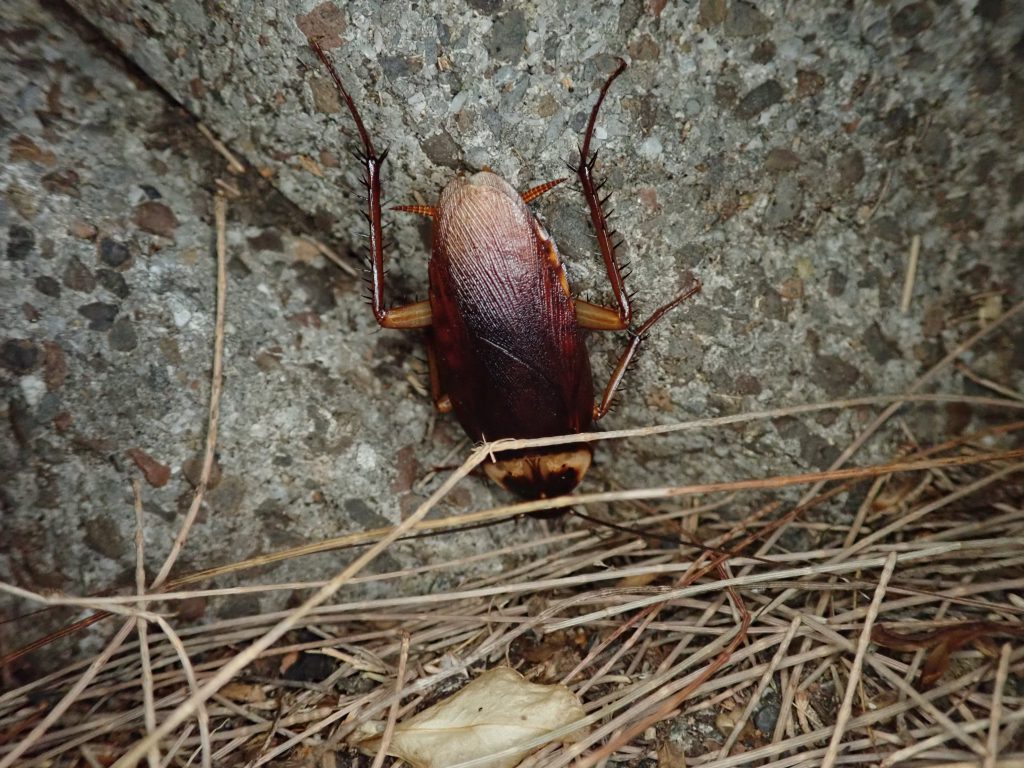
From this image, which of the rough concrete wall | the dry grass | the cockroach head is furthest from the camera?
the cockroach head

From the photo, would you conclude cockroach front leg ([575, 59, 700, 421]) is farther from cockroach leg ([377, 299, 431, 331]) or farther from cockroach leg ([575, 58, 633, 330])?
cockroach leg ([377, 299, 431, 331])

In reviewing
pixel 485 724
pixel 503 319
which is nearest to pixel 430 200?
pixel 503 319

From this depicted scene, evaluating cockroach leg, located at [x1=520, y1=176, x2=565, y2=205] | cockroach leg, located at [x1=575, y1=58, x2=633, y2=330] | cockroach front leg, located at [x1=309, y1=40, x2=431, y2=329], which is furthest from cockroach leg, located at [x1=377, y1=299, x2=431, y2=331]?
cockroach leg, located at [x1=575, y1=58, x2=633, y2=330]

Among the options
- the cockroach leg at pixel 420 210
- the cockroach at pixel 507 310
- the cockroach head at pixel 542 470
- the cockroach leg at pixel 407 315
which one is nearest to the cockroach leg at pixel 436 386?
the cockroach at pixel 507 310

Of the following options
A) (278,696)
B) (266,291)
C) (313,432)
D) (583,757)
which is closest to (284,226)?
(266,291)

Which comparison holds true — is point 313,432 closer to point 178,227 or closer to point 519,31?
point 178,227

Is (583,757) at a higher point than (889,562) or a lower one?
lower
